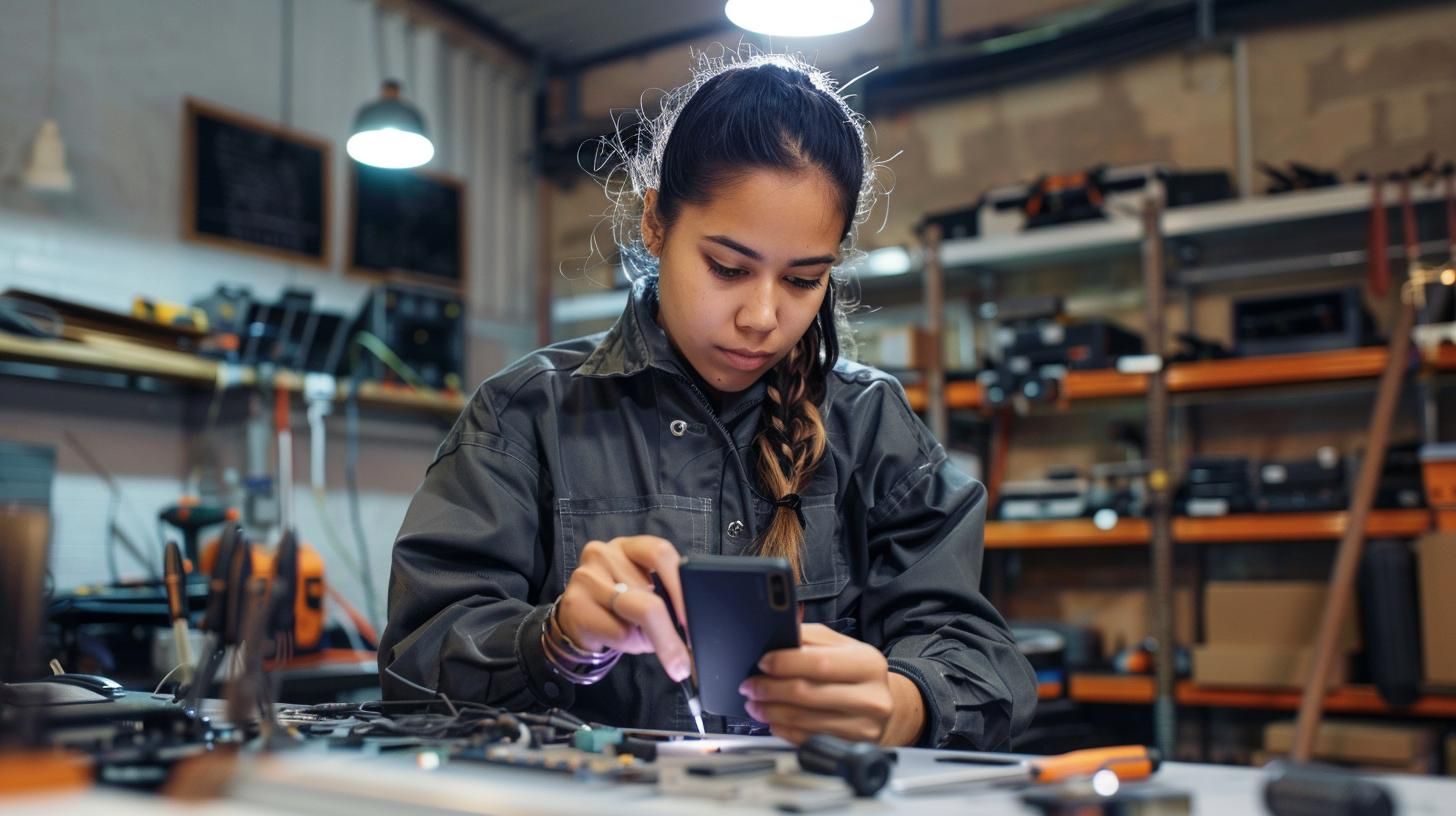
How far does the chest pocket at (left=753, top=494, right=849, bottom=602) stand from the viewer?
49.6 inches

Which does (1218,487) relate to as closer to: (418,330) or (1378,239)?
(1378,239)

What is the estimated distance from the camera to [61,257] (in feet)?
12.2

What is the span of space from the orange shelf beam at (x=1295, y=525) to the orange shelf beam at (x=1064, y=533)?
120 millimetres

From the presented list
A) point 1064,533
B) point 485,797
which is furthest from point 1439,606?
point 485,797

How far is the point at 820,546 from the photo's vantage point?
1272 mm

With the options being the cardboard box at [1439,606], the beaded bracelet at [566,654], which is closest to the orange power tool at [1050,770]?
the beaded bracelet at [566,654]

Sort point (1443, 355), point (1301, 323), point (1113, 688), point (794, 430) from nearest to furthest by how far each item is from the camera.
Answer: point (794, 430) → point (1443, 355) → point (1301, 323) → point (1113, 688)

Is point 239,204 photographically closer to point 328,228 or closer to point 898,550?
point 328,228

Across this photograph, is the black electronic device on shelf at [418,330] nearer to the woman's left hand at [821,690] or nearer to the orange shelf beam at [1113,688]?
the orange shelf beam at [1113,688]

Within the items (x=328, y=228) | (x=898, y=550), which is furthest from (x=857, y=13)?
(x=328, y=228)

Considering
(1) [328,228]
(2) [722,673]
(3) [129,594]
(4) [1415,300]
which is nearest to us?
(2) [722,673]

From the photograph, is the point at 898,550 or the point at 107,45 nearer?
the point at 898,550

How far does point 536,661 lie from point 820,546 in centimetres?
37

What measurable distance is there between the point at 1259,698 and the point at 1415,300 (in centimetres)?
117
